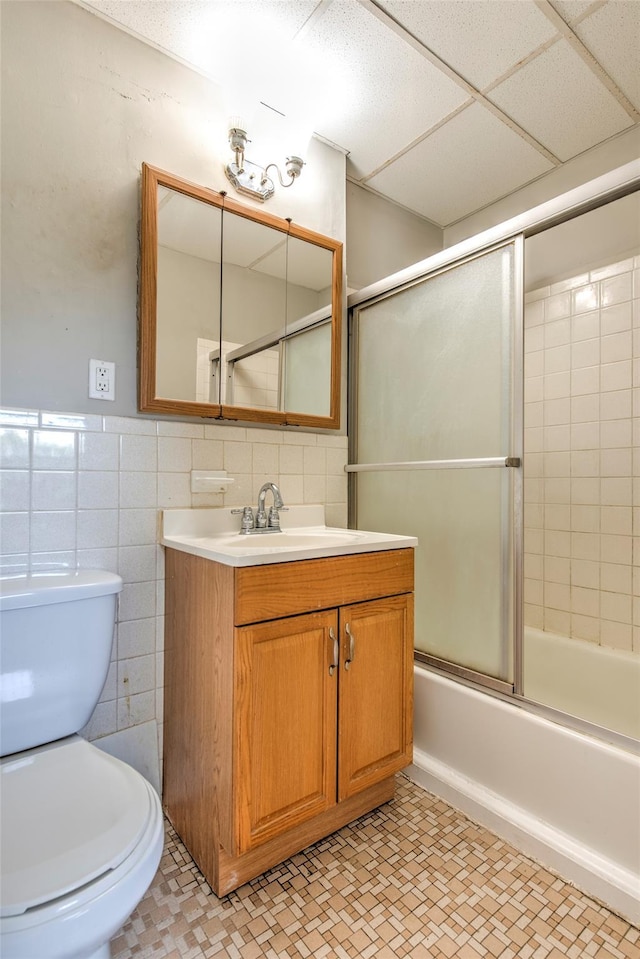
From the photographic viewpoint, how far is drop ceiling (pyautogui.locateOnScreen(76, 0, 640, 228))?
1.45 m

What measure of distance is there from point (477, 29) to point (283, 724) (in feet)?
6.94

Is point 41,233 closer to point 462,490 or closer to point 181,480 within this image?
point 181,480

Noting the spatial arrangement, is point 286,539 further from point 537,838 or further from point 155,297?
point 537,838

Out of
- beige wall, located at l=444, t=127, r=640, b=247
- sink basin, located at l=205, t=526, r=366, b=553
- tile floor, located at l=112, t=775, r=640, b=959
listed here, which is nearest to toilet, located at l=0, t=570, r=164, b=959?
tile floor, located at l=112, t=775, r=640, b=959

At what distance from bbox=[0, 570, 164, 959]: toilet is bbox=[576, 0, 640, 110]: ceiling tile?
84.5 inches

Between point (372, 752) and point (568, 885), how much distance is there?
576mm

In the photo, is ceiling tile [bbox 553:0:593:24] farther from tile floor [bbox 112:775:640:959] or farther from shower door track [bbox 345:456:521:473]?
tile floor [bbox 112:775:640:959]

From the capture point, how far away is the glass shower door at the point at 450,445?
1573 mm

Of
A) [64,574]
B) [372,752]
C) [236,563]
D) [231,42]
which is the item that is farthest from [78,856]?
[231,42]

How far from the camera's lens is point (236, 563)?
1162 millimetres

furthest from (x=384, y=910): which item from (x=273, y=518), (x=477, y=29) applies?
(x=477, y=29)

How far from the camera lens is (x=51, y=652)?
1123mm

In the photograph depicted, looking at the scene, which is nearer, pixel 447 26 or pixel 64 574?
pixel 64 574

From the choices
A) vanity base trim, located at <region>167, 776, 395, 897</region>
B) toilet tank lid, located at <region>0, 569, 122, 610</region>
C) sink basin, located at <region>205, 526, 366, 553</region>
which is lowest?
vanity base trim, located at <region>167, 776, 395, 897</region>
